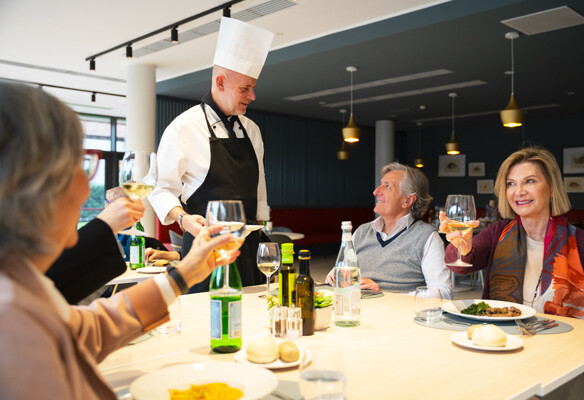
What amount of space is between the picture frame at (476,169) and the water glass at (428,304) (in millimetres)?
11494

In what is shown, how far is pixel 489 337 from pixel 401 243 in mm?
1212

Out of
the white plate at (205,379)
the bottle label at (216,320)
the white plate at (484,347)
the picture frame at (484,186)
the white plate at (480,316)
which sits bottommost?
the white plate at (484,347)

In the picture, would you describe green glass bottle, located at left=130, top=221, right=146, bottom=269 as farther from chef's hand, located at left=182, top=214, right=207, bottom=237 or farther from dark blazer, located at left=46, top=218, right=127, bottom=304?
dark blazer, located at left=46, top=218, right=127, bottom=304

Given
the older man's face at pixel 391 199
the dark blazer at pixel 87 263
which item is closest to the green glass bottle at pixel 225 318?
the dark blazer at pixel 87 263

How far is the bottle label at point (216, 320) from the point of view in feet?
4.19

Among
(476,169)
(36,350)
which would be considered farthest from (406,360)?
(476,169)

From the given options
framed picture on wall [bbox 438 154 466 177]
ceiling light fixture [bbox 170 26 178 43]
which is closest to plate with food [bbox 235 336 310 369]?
ceiling light fixture [bbox 170 26 178 43]

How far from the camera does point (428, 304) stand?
1.64 m

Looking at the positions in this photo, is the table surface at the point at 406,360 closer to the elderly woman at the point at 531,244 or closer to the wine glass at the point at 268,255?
the wine glass at the point at 268,255

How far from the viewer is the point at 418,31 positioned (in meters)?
5.65

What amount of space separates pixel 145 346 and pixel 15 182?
834 millimetres

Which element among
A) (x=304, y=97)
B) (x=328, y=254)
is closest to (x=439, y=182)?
(x=328, y=254)

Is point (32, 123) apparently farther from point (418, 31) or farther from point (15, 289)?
point (418, 31)

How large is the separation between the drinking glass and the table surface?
0.09 meters
